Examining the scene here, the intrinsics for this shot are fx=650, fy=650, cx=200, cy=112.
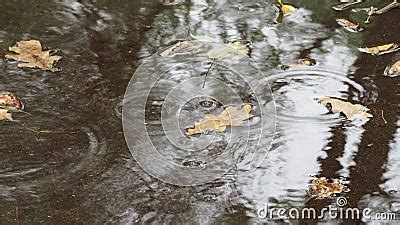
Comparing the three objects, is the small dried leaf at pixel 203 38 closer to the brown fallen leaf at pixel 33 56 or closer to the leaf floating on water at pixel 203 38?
the leaf floating on water at pixel 203 38

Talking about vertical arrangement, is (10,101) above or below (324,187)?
above

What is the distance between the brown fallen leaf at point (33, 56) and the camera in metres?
3.16

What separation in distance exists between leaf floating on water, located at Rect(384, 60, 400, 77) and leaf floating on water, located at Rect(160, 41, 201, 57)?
968 millimetres

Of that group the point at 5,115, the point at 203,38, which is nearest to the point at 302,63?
the point at 203,38

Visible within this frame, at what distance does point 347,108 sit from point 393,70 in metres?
0.48

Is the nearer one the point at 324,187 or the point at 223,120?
the point at 324,187

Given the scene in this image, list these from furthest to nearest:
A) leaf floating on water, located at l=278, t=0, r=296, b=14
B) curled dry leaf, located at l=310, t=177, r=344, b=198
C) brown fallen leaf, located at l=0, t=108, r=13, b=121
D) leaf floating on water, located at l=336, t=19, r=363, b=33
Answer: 1. leaf floating on water, located at l=278, t=0, r=296, b=14
2. leaf floating on water, located at l=336, t=19, r=363, b=33
3. brown fallen leaf, located at l=0, t=108, r=13, b=121
4. curled dry leaf, located at l=310, t=177, r=344, b=198

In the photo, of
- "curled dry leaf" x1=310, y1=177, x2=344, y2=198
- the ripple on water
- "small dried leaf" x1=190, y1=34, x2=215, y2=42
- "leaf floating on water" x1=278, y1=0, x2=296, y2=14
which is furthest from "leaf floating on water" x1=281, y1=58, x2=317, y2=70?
"curled dry leaf" x1=310, y1=177, x2=344, y2=198

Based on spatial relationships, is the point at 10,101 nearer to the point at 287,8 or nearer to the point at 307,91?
the point at 307,91

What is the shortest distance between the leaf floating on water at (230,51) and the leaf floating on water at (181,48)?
98mm

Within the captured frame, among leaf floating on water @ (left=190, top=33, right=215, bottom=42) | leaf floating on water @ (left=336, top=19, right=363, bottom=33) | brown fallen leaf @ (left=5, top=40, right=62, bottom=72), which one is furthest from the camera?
leaf floating on water @ (left=336, top=19, right=363, bottom=33)

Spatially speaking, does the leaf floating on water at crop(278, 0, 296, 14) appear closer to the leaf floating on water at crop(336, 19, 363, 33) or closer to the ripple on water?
the leaf floating on water at crop(336, 19, 363, 33)

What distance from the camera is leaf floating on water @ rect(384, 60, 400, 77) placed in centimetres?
318

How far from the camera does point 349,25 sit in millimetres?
3668
